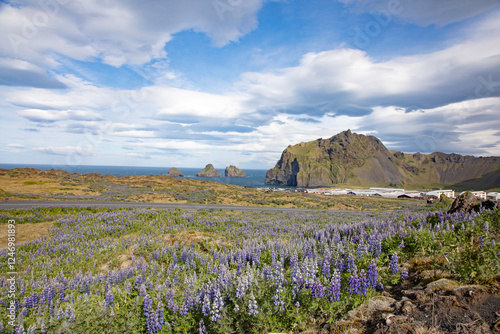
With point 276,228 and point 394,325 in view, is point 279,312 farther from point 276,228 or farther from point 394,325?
point 276,228

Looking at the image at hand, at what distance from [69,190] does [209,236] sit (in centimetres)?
4328

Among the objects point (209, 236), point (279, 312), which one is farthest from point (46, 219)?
point (279, 312)

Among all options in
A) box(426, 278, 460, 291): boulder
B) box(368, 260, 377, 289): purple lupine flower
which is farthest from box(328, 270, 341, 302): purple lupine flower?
box(426, 278, 460, 291): boulder

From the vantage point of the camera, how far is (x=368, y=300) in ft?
15.6

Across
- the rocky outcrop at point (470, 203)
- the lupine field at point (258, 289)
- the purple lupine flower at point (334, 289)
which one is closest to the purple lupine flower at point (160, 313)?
the lupine field at point (258, 289)

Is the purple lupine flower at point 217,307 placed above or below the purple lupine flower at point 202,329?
above

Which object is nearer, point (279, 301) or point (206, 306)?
point (279, 301)

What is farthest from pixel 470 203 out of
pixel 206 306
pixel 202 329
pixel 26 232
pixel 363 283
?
pixel 26 232

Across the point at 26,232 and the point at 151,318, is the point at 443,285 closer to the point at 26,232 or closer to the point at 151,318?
the point at 151,318

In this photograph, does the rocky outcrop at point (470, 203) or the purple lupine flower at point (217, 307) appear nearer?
the purple lupine flower at point (217, 307)

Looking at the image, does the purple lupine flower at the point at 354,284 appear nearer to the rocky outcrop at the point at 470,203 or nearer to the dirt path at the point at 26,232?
the rocky outcrop at the point at 470,203

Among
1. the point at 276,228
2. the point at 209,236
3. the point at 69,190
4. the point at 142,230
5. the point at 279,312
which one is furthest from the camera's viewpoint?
the point at 69,190

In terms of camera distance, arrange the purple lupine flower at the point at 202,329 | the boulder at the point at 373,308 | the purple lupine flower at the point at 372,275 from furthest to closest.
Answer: the purple lupine flower at the point at 372,275 < the purple lupine flower at the point at 202,329 < the boulder at the point at 373,308

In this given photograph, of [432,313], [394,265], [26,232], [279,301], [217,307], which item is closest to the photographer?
[432,313]
